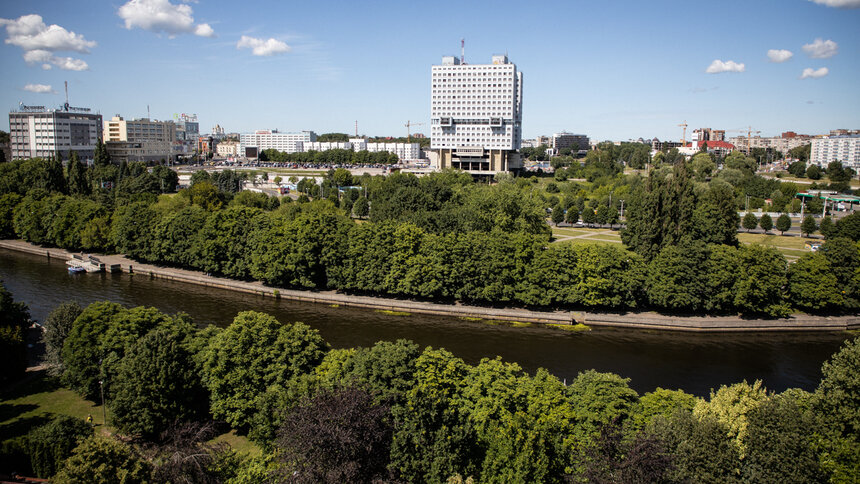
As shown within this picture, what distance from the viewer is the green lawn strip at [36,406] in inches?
682

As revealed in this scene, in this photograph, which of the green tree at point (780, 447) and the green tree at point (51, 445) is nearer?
the green tree at point (780, 447)

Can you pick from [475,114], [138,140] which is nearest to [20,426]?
[475,114]

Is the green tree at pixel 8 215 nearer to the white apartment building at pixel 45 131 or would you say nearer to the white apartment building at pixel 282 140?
the white apartment building at pixel 45 131

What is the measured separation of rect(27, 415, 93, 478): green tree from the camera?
48.8 feet

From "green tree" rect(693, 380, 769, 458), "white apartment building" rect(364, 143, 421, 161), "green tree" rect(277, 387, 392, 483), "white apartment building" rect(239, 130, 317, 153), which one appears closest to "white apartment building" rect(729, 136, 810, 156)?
"white apartment building" rect(364, 143, 421, 161)

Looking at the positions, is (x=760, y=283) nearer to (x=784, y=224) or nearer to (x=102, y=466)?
(x=784, y=224)

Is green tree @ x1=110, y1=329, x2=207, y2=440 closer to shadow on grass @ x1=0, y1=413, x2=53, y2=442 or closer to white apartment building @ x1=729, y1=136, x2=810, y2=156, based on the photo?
shadow on grass @ x1=0, y1=413, x2=53, y2=442

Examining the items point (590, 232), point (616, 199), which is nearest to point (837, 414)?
point (590, 232)

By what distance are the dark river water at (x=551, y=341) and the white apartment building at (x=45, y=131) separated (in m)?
79.2

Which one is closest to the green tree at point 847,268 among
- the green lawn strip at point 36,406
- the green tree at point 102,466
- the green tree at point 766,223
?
the green tree at point 766,223

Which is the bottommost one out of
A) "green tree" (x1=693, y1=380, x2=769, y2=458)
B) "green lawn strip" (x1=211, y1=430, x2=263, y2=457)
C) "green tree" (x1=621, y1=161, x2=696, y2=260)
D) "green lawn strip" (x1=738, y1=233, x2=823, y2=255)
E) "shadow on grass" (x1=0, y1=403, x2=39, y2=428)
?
"green lawn strip" (x1=211, y1=430, x2=263, y2=457)

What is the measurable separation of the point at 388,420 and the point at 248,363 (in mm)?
6465

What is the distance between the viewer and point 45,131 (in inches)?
3999

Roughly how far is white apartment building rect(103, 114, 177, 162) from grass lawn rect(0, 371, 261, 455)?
348 feet
